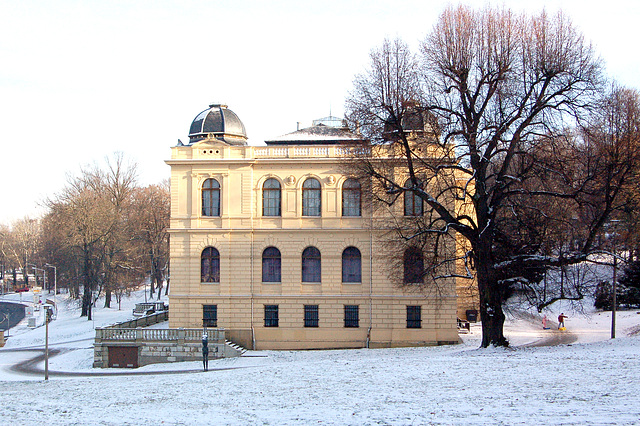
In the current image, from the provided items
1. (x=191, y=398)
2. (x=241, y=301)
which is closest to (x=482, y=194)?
(x=191, y=398)

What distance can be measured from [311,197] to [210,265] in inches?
283

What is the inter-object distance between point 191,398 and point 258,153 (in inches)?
837

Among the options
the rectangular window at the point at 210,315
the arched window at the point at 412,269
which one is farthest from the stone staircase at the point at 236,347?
the arched window at the point at 412,269

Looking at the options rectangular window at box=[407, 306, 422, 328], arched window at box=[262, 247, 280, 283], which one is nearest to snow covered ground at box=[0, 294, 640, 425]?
rectangular window at box=[407, 306, 422, 328]

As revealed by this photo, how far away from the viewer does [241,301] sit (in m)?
36.9

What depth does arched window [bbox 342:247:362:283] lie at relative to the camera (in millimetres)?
36906

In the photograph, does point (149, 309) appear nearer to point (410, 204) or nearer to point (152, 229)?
point (152, 229)

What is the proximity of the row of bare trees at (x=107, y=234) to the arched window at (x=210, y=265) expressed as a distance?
804 inches

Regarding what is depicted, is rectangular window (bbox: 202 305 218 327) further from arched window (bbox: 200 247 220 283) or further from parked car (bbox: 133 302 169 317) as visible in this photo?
parked car (bbox: 133 302 169 317)

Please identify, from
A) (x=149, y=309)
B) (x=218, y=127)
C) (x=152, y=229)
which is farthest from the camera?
(x=152, y=229)

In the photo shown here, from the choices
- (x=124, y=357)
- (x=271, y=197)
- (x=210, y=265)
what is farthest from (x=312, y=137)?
(x=124, y=357)

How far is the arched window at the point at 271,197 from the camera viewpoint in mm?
37219

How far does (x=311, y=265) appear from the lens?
37062 millimetres

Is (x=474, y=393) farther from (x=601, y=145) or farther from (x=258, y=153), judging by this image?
(x=258, y=153)
